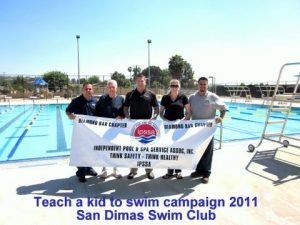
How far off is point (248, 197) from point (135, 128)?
187cm

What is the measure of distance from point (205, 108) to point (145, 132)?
106cm

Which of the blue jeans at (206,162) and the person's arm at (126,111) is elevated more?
the person's arm at (126,111)

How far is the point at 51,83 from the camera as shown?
133ft

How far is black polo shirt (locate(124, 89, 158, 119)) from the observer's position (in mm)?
4051

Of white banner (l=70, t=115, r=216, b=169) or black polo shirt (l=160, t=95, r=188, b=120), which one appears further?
black polo shirt (l=160, t=95, r=188, b=120)

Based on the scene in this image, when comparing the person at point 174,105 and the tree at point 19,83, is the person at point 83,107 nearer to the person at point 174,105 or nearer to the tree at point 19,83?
the person at point 174,105

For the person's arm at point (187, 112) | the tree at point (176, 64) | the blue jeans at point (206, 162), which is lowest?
the blue jeans at point (206, 162)

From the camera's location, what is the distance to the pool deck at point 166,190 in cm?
296

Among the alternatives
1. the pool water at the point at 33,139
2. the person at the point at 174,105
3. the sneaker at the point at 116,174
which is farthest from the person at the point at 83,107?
the pool water at the point at 33,139

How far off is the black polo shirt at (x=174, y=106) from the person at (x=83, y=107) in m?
1.22

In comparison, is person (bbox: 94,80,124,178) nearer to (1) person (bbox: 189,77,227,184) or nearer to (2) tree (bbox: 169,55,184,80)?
(1) person (bbox: 189,77,227,184)

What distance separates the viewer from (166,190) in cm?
374

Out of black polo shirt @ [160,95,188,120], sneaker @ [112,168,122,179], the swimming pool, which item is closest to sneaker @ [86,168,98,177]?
sneaker @ [112,168,122,179]

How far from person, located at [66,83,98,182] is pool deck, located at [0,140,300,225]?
16cm
